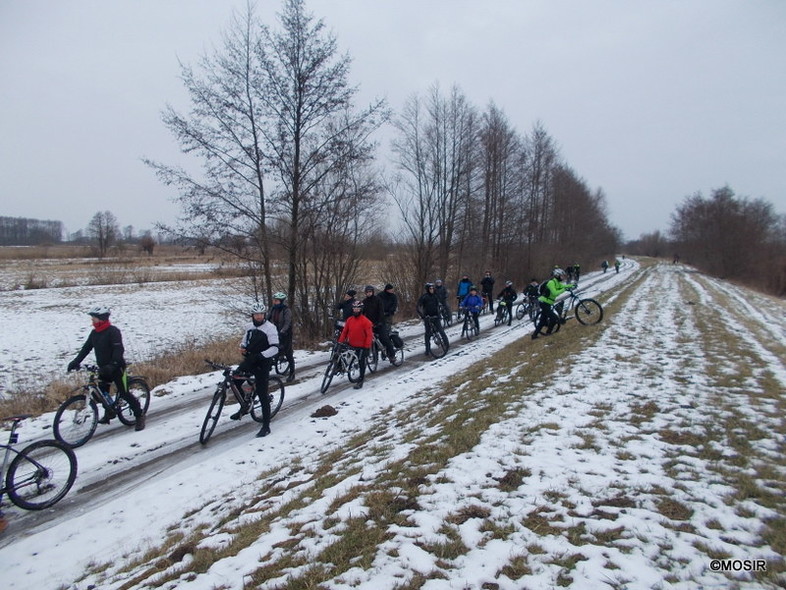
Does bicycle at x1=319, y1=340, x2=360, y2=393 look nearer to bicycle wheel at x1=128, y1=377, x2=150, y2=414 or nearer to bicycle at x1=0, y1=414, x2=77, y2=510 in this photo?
bicycle wheel at x1=128, y1=377, x2=150, y2=414

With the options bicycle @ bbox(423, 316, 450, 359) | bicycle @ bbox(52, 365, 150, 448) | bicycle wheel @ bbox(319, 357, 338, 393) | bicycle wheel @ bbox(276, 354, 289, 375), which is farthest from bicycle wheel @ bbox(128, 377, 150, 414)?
bicycle @ bbox(423, 316, 450, 359)

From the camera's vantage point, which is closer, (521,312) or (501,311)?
(501,311)

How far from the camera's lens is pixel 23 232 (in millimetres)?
109500

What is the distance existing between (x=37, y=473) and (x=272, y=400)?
3.67 m

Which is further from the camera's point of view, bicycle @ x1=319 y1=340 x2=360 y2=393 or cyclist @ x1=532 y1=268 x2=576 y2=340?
cyclist @ x1=532 y1=268 x2=576 y2=340

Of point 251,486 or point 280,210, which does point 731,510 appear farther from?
point 280,210

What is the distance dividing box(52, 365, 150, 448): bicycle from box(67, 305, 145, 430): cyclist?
87mm

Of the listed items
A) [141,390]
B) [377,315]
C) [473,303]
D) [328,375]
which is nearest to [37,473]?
[141,390]

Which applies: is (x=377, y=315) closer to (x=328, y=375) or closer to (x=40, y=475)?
(x=328, y=375)

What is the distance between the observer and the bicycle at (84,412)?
6891 millimetres

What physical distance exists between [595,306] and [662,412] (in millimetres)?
8616

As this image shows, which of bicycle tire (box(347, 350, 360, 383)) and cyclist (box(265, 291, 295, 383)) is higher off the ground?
cyclist (box(265, 291, 295, 383))

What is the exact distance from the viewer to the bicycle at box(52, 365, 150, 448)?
22.6 ft

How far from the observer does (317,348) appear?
14281 mm
